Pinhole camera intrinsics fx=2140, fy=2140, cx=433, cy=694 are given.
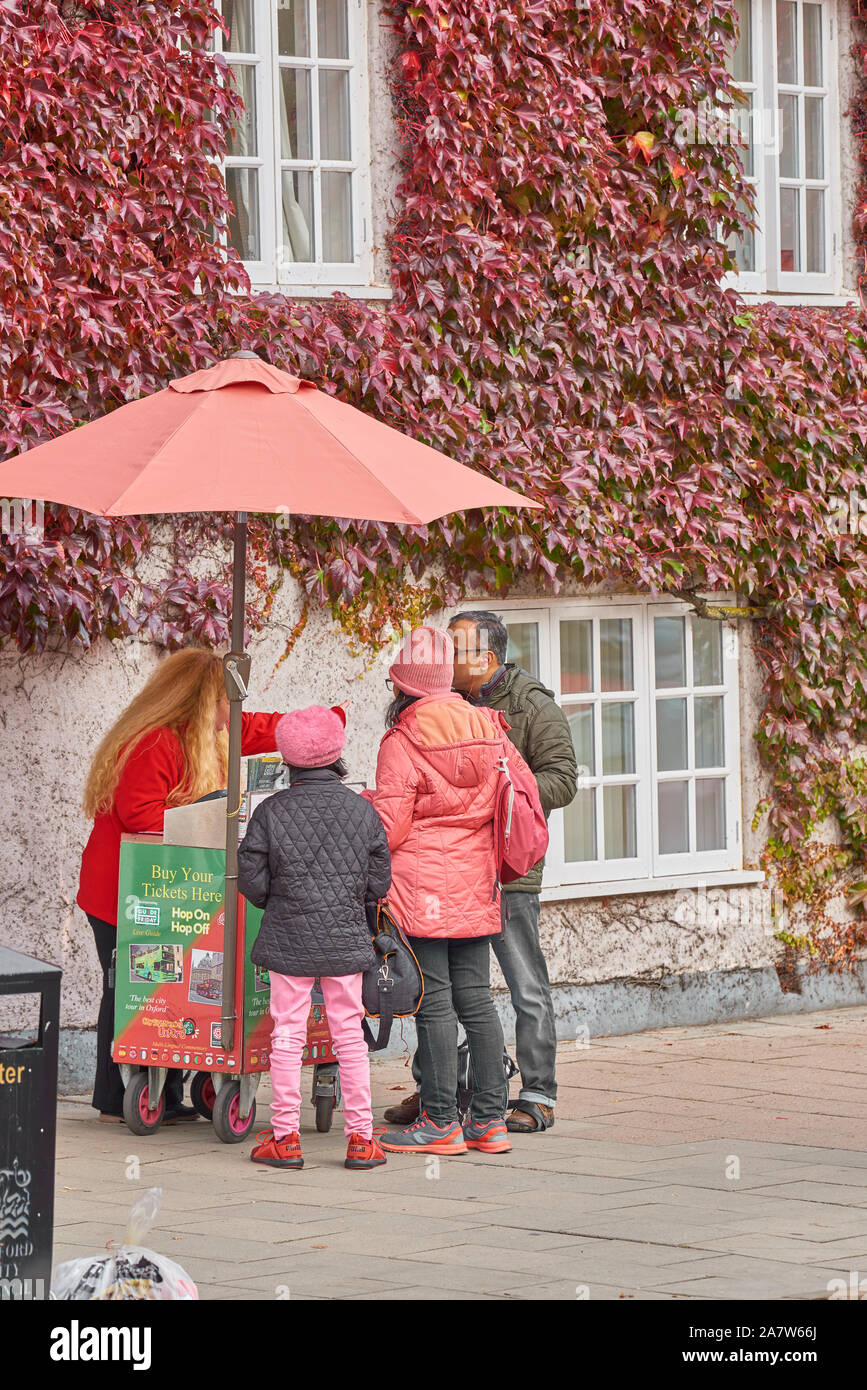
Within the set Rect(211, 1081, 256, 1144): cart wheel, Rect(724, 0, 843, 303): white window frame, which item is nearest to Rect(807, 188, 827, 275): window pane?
Rect(724, 0, 843, 303): white window frame

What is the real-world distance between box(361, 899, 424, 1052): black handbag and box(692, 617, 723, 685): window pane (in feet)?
13.7

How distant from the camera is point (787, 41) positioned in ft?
38.8

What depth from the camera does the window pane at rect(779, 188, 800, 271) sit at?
38.7 ft

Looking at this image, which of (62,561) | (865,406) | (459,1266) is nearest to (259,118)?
(62,561)

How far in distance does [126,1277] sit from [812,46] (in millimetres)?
9243

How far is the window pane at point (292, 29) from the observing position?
32.8 feet

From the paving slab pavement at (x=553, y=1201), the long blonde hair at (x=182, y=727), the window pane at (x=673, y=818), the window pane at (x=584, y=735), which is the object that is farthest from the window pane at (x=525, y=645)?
the long blonde hair at (x=182, y=727)

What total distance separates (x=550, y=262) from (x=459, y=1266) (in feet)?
19.2

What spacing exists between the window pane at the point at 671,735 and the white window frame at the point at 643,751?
1.6 inches

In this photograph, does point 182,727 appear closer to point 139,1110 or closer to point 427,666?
point 427,666

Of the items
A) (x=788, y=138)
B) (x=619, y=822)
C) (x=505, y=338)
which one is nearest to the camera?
(x=505, y=338)

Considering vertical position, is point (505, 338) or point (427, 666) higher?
point (505, 338)

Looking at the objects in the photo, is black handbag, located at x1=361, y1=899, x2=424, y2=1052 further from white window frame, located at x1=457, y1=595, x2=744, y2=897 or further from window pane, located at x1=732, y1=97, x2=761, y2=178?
window pane, located at x1=732, y1=97, x2=761, y2=178
